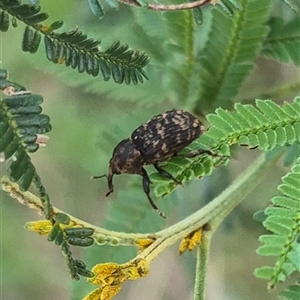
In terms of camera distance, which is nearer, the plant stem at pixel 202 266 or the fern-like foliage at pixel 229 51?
the plant stem at pixel 202 266

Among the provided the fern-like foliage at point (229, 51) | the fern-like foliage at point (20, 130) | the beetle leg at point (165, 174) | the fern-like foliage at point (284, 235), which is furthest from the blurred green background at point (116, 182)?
the fern-like foliage at point (20, 130)

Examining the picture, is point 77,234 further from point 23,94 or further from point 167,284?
point 167,284

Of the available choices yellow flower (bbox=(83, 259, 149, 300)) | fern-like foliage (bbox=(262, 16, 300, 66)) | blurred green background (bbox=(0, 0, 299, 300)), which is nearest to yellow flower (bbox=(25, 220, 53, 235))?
yellow flower (bbox=(83, 259, 149, 300))

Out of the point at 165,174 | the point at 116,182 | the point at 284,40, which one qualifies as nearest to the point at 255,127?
the point at 165,174

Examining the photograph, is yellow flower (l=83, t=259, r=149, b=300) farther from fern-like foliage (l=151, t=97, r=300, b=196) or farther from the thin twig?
the thin twig

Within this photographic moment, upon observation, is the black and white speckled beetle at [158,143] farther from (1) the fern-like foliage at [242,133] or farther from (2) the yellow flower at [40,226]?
(2) the yellow flower at [40,226]

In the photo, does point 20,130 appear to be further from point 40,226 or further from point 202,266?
point 202,266
